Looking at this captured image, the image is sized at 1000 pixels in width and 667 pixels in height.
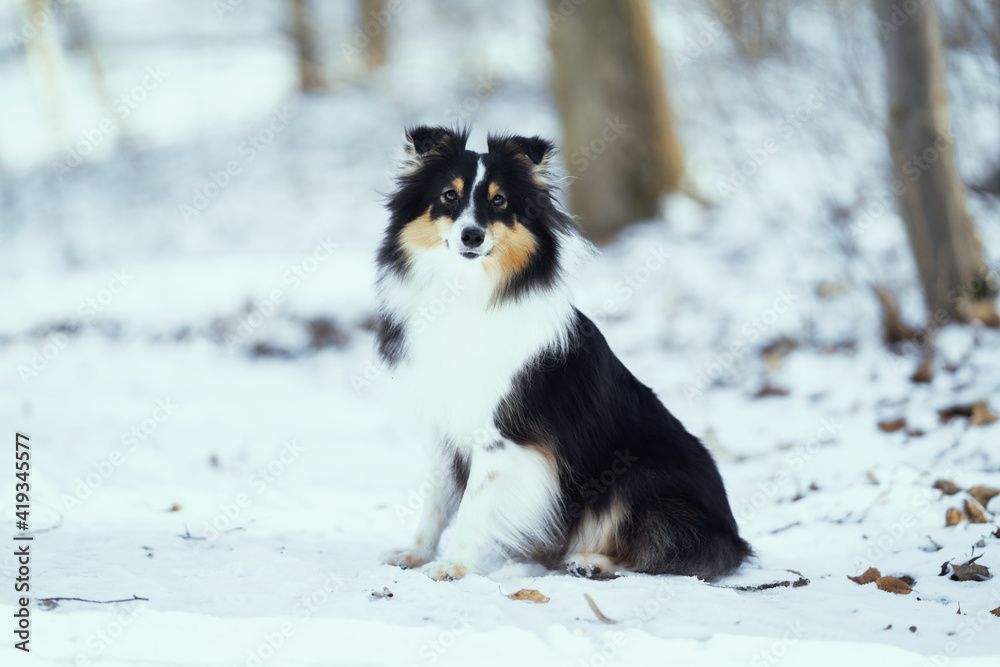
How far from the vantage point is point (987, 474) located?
13.9ft

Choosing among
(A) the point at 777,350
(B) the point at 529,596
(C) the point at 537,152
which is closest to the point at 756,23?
(A) the point at 777,350

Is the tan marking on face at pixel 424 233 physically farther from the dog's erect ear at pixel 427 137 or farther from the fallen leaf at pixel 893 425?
the fallen leaf at pixel 893 425

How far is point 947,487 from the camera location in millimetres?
4094

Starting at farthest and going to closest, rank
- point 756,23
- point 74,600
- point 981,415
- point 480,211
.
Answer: point 756,23
point 981,415
point 480,211
point 74,600

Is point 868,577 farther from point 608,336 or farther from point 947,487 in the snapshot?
point 608,336

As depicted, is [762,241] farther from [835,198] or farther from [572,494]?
[572,494]

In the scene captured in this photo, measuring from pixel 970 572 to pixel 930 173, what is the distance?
3.91 m

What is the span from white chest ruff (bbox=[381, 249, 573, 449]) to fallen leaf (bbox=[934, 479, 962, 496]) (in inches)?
86.6

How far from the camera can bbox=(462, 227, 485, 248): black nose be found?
3529 mm

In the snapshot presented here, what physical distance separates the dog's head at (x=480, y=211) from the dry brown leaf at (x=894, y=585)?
6.35ft

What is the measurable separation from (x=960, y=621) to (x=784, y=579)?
0.69 m
